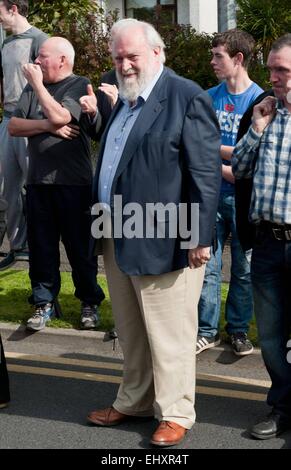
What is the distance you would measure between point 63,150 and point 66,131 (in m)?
0.15

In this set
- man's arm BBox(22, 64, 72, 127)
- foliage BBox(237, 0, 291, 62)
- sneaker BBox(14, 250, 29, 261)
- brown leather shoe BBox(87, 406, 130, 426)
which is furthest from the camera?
foliage BBox(237, 0, 291, 62)

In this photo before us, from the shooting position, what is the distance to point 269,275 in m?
4.92

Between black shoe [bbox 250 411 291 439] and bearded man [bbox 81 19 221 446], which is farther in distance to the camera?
black shoe [bbox 250 411 291 439]

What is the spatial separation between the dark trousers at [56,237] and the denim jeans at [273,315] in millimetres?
2183

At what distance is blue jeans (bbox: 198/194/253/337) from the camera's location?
6.37m

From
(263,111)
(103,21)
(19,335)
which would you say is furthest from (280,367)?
(103,21)

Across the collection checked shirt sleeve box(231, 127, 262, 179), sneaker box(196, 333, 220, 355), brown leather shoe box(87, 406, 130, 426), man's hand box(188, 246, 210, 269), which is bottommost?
sneaker box(196, 333, 220, 355)

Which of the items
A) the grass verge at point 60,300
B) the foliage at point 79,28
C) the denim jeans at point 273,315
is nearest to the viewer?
the denim jeans at point 273,315

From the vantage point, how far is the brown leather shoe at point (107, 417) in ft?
16.9

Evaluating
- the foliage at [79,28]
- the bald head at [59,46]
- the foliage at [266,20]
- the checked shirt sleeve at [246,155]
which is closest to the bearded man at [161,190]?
the checked shirt sleeve at [246,155]

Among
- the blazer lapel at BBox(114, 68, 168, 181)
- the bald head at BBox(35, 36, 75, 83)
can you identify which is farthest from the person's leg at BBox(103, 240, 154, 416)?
the bald head at BBox(35, 36, 75, 83)

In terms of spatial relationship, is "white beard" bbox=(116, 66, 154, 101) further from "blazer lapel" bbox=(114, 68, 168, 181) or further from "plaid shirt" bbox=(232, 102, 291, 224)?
"plaid shirt" bbox=(232, 102, 291, 224)

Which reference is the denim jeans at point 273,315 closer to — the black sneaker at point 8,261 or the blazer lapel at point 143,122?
the blazer lapel at point 143,122
